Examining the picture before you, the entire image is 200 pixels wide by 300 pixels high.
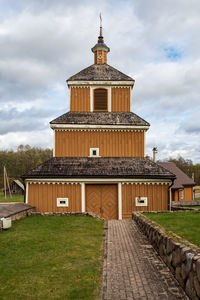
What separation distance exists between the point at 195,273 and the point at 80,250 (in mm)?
4588

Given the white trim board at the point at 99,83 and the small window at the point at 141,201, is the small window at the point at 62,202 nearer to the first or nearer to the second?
the small window at the point at 141,201

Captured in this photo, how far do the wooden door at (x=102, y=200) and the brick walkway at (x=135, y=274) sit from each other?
7.46 meters

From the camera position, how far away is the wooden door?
17.9m

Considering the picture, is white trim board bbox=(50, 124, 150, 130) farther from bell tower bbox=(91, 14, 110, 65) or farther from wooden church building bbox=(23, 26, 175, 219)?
bell tower bbox=(91, 14, 110, 65)

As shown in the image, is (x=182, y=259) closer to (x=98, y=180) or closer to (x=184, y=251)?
(x=184, y=251)

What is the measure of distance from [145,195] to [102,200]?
120 inches

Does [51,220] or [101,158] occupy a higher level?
[101,158]

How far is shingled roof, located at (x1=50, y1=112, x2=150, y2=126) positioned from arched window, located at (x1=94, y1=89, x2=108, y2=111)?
71 cm

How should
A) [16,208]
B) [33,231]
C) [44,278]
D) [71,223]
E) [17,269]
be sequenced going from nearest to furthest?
[44,278]
[17,269]
[33,231]
[71,223]
[16,208]

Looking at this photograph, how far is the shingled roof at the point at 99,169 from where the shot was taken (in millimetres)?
17141

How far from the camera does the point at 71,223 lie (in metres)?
13.6

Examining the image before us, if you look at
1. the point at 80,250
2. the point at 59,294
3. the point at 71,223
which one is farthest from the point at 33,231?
the point at 59,294

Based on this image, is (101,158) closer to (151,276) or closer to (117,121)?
(117,121)

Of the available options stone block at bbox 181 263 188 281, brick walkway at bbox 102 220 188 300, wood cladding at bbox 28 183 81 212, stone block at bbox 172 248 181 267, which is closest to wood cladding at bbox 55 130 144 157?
wood cladding at bbox 28 183 81 212
